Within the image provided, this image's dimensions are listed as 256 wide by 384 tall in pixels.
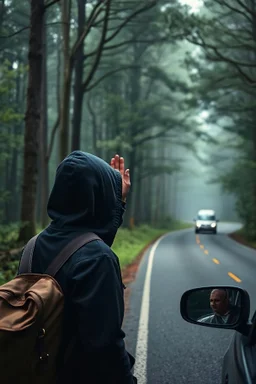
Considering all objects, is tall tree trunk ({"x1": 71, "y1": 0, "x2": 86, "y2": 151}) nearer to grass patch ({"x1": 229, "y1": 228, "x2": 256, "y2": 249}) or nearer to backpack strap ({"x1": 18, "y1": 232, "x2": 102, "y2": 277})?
grass patch ({"x1": 229, "y1": 228, "x2": 256, "y2": 249})

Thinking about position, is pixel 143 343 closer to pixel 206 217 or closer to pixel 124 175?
pixel 124 175

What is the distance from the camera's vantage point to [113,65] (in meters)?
31.6

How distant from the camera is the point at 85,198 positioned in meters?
2.50

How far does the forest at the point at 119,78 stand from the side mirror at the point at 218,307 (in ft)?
34.2

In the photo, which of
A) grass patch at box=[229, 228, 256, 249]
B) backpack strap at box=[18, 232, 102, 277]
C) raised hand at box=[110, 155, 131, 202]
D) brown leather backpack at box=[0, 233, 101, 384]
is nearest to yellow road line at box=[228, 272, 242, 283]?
raised hand at box=[110, 155, 131, 202]

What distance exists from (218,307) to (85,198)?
124 centimetres

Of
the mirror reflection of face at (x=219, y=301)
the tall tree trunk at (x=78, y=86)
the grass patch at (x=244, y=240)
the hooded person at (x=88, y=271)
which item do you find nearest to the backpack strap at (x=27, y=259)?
the hooded person at (x=88, y=271)

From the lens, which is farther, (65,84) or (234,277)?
(65,84)

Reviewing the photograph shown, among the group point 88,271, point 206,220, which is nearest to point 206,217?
point 206,220

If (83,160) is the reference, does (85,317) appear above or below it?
below

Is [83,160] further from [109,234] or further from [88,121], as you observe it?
[88,121]

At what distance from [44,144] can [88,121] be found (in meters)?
26.8

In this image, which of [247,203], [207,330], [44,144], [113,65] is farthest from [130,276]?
[247,203]

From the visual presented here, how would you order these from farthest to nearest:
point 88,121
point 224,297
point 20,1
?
point 88,121 < point 20,1 < point 224,297
